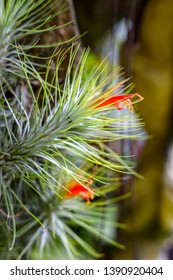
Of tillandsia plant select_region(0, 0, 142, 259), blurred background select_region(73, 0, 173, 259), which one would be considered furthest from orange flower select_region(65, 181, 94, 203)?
blurred background select_region(73, 0, 173, 259)

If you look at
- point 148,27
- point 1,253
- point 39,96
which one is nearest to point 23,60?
point 39,96

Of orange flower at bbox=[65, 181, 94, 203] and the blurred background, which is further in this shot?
the blurred background

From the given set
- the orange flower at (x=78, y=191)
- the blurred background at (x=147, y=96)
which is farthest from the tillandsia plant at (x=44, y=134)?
the blurred background at (x=147, y=96)

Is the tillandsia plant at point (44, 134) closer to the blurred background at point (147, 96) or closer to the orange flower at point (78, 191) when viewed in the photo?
the orange flower at point (78, 191)

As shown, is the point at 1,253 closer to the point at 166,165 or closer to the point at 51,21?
the point at 51,21

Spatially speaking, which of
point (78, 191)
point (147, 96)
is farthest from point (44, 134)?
point (147, 96)

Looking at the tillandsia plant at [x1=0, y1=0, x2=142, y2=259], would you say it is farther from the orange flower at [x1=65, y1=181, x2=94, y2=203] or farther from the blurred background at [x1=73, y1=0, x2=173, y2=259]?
the blurred background at [x1=73, y1=0, x2=173, y2=259]
